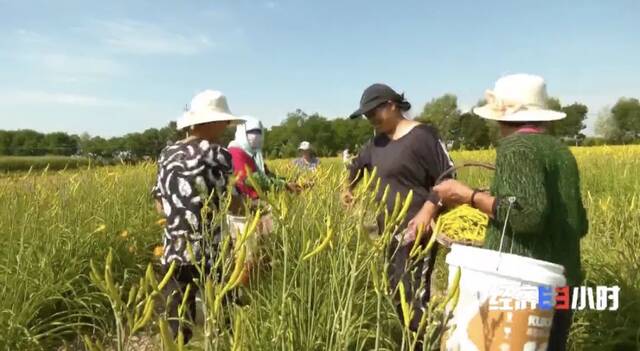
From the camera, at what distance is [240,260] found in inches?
31.7

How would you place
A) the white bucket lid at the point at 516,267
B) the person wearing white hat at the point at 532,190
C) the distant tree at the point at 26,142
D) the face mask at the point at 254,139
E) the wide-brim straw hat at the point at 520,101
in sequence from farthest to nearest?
the distant tree at the point at 26,142 < the face mask at the point at 254,139 < the wide-brim straw hat at the point at 520,101 < the person wearing white hat at the point at 532,190 < the white bucket lid at the point at 516,267

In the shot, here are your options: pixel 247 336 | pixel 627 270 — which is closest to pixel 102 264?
pixel 247 336

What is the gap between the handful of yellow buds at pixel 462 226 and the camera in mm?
2188

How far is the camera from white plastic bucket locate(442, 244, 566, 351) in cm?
136

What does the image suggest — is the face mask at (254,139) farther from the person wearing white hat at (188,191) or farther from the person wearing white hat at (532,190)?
the person wearing white hat at (532,190)

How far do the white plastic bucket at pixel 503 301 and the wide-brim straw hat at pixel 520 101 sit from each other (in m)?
0.48

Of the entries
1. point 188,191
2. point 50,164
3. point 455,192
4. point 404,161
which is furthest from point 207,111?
point 50,164

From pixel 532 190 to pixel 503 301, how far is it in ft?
1.13

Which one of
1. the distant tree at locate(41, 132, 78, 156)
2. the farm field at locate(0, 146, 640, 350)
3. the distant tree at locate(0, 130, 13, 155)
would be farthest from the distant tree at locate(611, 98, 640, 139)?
the distant tree at locate(0, 130, 13, 155)

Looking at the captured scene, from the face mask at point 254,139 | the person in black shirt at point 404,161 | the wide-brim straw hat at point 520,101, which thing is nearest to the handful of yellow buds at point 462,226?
the person in black shirt at point 404,161

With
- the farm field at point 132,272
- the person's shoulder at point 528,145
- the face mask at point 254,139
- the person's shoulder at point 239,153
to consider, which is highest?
the face mask at point 254,139

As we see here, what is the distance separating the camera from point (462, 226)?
238 centimetres

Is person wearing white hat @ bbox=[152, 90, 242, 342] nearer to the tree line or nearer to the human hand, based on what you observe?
the human hand

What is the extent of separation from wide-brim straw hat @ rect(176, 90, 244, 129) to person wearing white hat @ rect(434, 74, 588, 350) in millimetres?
1208
